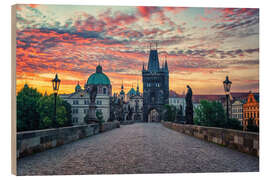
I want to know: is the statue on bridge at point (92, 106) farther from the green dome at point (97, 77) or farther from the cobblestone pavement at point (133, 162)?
the cobblestone pavement at point (133, 162)

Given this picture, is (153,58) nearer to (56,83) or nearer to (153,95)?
(56,83)

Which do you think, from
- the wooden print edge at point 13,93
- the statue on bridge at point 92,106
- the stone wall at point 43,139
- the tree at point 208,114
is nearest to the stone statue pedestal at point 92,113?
the statue on bridge at point 92,106

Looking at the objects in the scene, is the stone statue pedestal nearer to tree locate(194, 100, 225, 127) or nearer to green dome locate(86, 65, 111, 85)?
green dome locate(86, 65, 111, 85)

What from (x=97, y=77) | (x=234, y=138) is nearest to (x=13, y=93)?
(x=234, y=138)

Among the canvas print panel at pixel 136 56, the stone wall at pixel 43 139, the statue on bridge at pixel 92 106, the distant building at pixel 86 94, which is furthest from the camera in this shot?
the statue on bridge at pixel 92 106

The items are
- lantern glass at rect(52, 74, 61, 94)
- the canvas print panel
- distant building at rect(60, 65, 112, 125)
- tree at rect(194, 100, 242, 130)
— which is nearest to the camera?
the canvas print panel

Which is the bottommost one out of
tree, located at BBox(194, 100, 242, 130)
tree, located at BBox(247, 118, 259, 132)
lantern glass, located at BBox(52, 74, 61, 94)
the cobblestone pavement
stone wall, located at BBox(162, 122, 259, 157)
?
tree, located at BBox(194, 100, 242, 130)

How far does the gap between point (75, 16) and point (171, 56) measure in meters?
4.13

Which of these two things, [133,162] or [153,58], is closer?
[133,162]

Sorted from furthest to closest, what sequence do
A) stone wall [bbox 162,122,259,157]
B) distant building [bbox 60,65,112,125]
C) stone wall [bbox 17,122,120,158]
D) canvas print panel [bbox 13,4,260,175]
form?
distant building [bbox 60,65,112,125] < stone wall [bbox 162,122,259,157] < stone wall [bbox 17,122,120,158] < canvas print panel [bbox 13,4,260,175]

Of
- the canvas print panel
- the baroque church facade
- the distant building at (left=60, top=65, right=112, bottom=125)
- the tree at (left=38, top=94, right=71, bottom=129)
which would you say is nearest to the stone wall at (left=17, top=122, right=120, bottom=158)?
the canvas print panel

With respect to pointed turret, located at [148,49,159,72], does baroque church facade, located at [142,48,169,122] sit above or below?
below

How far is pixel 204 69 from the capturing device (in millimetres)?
12688

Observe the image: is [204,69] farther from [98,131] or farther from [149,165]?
[98,131]
